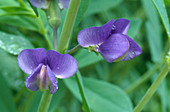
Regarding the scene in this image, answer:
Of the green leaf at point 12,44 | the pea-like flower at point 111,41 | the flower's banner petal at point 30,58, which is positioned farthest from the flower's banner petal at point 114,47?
the green leaf at point 12,44

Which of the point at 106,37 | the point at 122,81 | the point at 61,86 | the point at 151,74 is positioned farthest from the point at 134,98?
the point at 106,37

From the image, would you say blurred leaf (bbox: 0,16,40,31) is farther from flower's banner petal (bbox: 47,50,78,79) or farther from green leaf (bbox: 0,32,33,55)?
flower's banner petal (bbox: 47,50,78,79)

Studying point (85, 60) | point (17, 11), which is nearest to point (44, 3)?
point (17, 11)

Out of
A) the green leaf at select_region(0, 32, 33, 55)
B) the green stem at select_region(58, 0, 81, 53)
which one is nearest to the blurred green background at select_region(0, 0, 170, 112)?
the green leaf at select_region(0, 32, 33, 55)

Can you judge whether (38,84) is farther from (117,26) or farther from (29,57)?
(117,26)

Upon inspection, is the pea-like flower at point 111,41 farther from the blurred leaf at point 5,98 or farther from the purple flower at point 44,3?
the blurred leaf at point 5,98

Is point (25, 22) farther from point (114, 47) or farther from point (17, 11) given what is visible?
point (114, 47)
